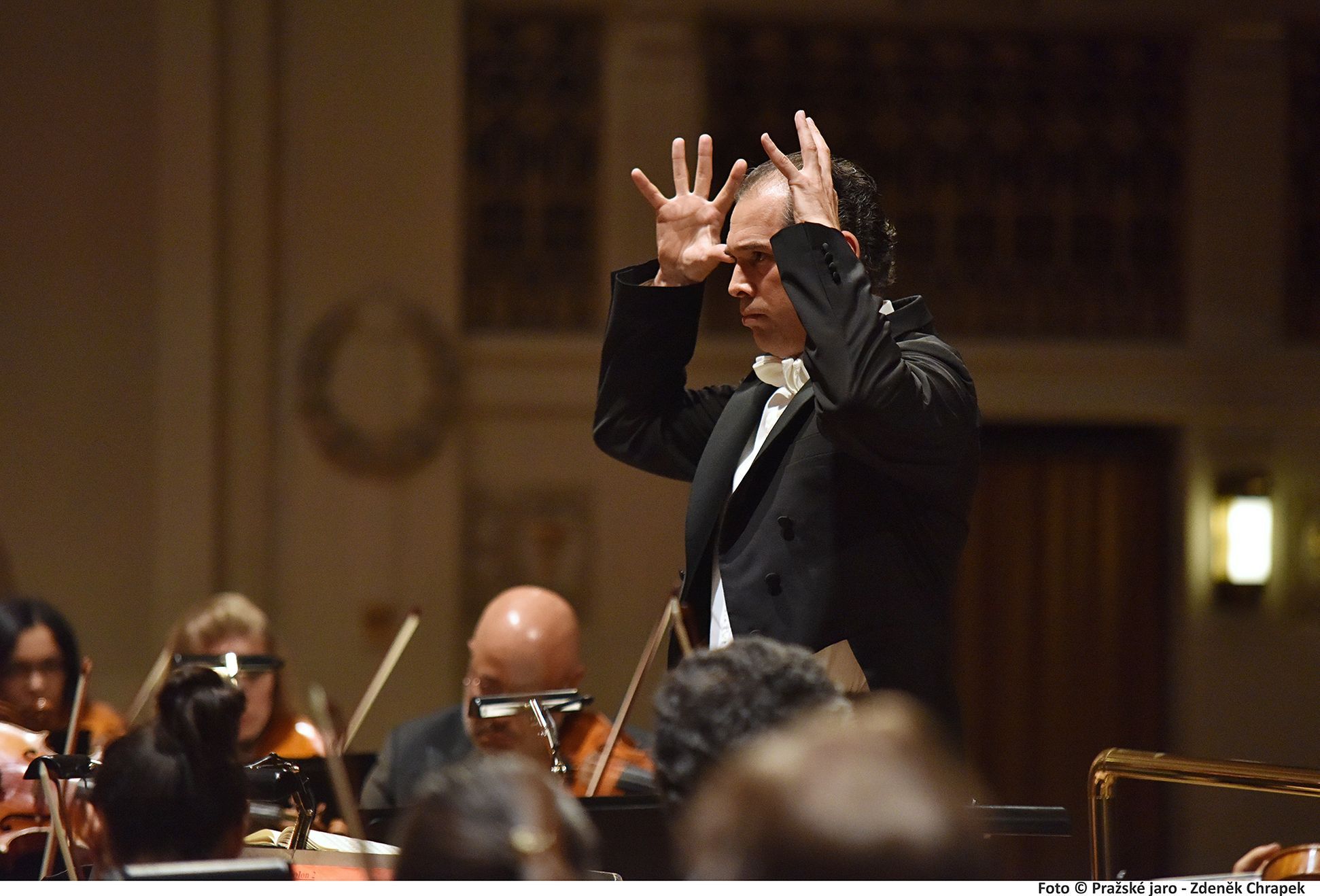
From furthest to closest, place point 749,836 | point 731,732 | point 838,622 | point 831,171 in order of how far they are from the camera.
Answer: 1. point 831,171
2. point 838,622
3. point 731,732
4. point 749,836

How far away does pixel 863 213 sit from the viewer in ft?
5.77

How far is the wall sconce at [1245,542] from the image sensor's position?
5281 mm

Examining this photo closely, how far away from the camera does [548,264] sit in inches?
214

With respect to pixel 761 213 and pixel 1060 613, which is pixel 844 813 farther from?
pixel 1060 613

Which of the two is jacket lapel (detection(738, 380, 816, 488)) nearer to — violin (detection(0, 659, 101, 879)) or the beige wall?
violin (detection(0, 659, 101, 879))

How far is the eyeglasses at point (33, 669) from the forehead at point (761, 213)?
159cm

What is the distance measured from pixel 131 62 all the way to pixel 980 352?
3.26 metres

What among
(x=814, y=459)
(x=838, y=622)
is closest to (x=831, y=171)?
(x=814, y=459)

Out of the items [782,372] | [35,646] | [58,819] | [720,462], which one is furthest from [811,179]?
[35,646]

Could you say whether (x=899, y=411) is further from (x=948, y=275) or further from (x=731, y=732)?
(x=948, y=275)

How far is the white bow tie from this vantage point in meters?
1.75

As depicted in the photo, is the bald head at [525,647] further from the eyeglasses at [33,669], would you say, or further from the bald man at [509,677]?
the eyeglasses at [33,669]

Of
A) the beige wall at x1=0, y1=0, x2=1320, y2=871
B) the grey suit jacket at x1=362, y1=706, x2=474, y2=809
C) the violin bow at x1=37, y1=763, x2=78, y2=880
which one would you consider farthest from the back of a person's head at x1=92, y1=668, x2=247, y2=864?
the beige wall at x1=0, y1=0, x2=1320, y2=871

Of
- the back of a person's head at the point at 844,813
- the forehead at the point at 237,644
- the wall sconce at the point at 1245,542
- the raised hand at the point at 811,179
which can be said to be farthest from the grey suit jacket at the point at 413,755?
the wall sconce at the point at 1245,542
